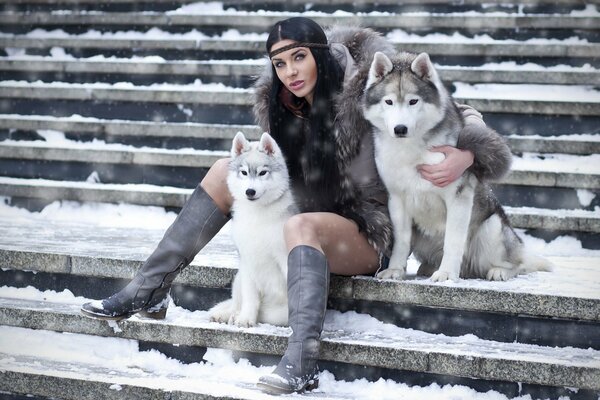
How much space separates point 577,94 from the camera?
20.1 feet

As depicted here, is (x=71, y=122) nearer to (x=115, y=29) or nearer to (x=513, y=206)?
Answer: (x=115, y=29)

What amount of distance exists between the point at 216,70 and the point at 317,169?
10.3 ft

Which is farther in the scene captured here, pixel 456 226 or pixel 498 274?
pixel 498 274

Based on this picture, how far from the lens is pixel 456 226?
12.8 ft

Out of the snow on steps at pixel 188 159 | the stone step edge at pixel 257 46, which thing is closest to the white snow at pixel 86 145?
the snow on steps at pixel 188 159

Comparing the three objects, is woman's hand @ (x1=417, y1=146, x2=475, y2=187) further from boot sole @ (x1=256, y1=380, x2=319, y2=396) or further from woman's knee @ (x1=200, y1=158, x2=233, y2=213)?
boot sole @ (x1=256, y1=380, x2=319, y2=396)

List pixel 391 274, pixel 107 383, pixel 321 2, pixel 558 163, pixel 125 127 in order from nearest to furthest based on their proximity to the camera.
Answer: pixel 107 383 < pixel 391 274 < pixel 558 163 < pixel 125 127 < pixel 321 2

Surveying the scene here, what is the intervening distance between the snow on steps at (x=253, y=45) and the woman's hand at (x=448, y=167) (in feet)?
9.72

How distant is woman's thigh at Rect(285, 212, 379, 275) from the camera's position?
3.64m

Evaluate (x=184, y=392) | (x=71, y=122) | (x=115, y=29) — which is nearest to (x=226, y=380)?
(x=184, y=392)

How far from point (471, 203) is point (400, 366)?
3.00 ft

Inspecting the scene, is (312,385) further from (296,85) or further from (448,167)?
(296,85)

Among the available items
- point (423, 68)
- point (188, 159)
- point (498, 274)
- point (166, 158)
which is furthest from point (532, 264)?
point (166, 158)

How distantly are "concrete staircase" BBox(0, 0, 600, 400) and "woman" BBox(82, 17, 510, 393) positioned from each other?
177mm
